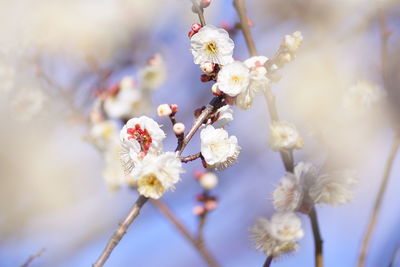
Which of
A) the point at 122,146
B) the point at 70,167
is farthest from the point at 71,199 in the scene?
the point at 122,146

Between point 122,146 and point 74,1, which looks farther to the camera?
point 74,1

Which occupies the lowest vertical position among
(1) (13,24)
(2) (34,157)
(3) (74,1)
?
(2) (34,157)

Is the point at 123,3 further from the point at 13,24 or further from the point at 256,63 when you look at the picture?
the point at 256,63

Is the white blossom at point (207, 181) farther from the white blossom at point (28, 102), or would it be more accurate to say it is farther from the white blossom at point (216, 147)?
the white blossom at point (28, 102)

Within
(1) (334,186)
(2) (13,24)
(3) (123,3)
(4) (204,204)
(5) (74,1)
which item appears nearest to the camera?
(1) (334,186)

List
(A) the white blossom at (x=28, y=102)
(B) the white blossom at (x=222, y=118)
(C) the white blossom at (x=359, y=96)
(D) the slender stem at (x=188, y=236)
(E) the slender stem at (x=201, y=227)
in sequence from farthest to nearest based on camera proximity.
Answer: (A) the white blossom at (x=28, y=102) → (C) the white blossom at (x=359, y=96) → (E) the slender stem at (x=201, y=227) → (D) the slender stem at (x=188, y=236) → (B) the white blossom at (x=222, y=118)

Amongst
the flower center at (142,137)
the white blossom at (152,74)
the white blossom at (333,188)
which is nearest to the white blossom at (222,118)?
the flower center at (142,137)
